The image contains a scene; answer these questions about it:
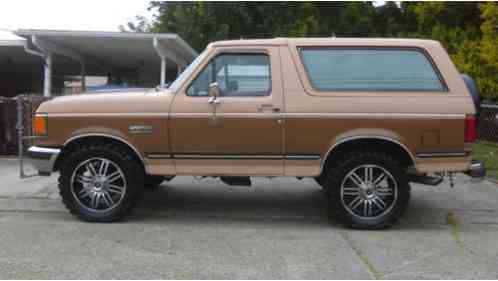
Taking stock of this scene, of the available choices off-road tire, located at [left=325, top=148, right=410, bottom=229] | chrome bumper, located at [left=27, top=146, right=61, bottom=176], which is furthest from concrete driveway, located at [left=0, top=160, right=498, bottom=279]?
chrome bumper, located at [left=27, top=146, right=61, bottom=176]

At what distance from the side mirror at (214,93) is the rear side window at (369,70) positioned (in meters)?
1.02

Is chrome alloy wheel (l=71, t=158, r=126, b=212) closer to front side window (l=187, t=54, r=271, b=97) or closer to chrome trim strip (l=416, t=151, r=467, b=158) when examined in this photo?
front side window (l=187, t=54, r=271, b=97)

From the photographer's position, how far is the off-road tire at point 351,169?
229 inches

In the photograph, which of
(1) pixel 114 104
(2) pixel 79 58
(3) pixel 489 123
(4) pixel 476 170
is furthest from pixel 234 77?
(2) pixel 79 58

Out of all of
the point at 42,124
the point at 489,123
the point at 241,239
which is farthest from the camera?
the point at 489,123

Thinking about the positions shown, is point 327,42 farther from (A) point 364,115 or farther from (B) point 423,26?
(B) point 423,26

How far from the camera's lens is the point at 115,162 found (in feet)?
19.6

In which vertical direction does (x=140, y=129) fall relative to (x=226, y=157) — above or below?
above

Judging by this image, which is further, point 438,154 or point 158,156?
point 158,156

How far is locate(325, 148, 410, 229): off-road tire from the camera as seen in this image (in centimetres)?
580

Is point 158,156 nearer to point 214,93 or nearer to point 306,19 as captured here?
point 214,93

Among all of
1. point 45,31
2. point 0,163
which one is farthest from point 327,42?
point 45,31

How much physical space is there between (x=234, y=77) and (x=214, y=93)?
0.35 metres

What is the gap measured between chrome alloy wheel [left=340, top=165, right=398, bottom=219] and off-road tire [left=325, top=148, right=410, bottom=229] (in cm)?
5
